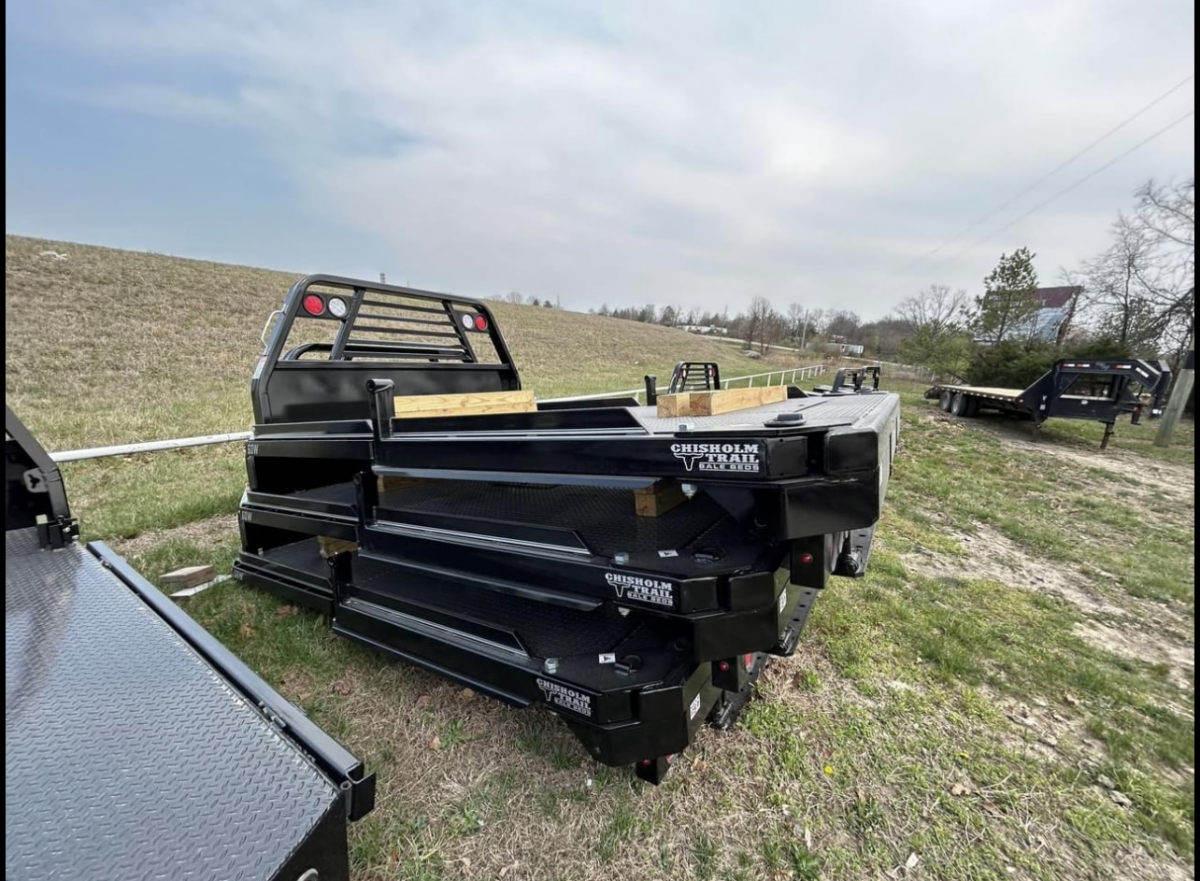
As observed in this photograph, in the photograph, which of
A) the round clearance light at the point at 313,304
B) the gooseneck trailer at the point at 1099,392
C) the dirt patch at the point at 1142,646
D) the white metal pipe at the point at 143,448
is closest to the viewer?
the dirt patch at the point at 1142,646

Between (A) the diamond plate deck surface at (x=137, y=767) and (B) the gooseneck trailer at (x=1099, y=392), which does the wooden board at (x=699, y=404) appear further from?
(B) the gooseneck trailer at (x=1099, y=392)

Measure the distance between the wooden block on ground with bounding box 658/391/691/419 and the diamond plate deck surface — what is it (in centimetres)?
144

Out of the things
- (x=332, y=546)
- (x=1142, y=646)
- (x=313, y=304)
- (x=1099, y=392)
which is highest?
(x=313, y=304)

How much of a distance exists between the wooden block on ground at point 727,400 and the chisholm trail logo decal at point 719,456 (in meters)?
0.41

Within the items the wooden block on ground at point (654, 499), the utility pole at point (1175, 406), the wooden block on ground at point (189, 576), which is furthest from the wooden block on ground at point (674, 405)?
the utility pole at point (1175, 406)

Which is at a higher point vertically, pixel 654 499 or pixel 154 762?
pixel 654 499

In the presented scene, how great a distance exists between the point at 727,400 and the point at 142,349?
680 inches

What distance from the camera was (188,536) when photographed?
169 inches

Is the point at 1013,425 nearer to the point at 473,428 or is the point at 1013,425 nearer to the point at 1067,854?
the point at 1067,854

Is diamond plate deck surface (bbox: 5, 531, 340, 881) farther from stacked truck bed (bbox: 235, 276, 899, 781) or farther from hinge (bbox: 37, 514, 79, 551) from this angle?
hinge (bbox: 37, 514, 79, 551)

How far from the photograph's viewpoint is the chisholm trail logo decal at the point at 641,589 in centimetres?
151

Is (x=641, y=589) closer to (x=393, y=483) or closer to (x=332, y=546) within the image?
(x=393, y=483)

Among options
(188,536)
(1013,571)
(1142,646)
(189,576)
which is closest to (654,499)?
(189,576)

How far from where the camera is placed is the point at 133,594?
204 centimetres
